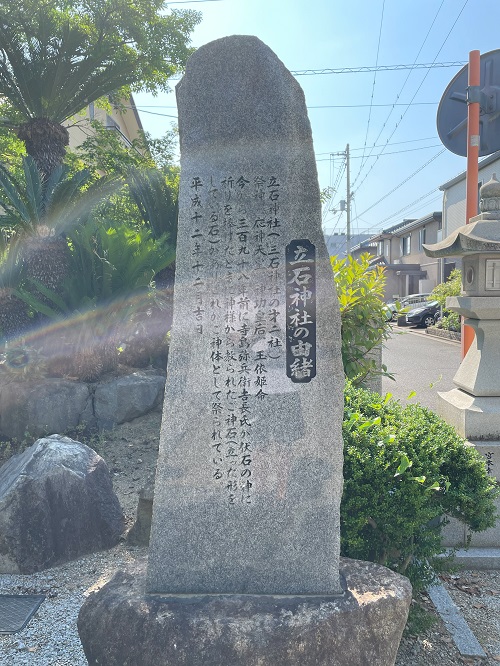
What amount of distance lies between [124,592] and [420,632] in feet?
5.13

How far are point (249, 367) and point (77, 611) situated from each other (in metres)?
1.75

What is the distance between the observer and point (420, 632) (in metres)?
2.76

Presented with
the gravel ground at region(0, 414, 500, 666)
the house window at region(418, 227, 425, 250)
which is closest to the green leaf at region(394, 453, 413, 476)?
the gravel ground at region(0, 414, 500, 666)

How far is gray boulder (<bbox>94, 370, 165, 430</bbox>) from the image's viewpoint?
610cm

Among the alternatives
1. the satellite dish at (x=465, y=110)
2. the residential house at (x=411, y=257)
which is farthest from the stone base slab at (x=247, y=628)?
the residential house at (x=411, y=257)

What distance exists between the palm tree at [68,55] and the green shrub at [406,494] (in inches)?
340

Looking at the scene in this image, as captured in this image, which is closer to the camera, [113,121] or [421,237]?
[113,121]

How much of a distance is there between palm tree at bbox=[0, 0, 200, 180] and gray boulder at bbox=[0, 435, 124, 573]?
7.26 m

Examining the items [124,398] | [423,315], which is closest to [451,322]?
[423,315]

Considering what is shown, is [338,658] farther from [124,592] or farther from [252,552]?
[124,592]

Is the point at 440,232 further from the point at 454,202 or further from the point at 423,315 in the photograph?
the point at 423,315

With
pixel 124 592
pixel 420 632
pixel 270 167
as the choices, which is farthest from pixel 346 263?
pixel 124 592

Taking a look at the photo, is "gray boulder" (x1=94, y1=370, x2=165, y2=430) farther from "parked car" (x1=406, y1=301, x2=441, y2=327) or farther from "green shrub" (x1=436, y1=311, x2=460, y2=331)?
"parked car" (x1=406, y1=301, x2=441, y2=327)

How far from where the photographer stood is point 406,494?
2611 mm
